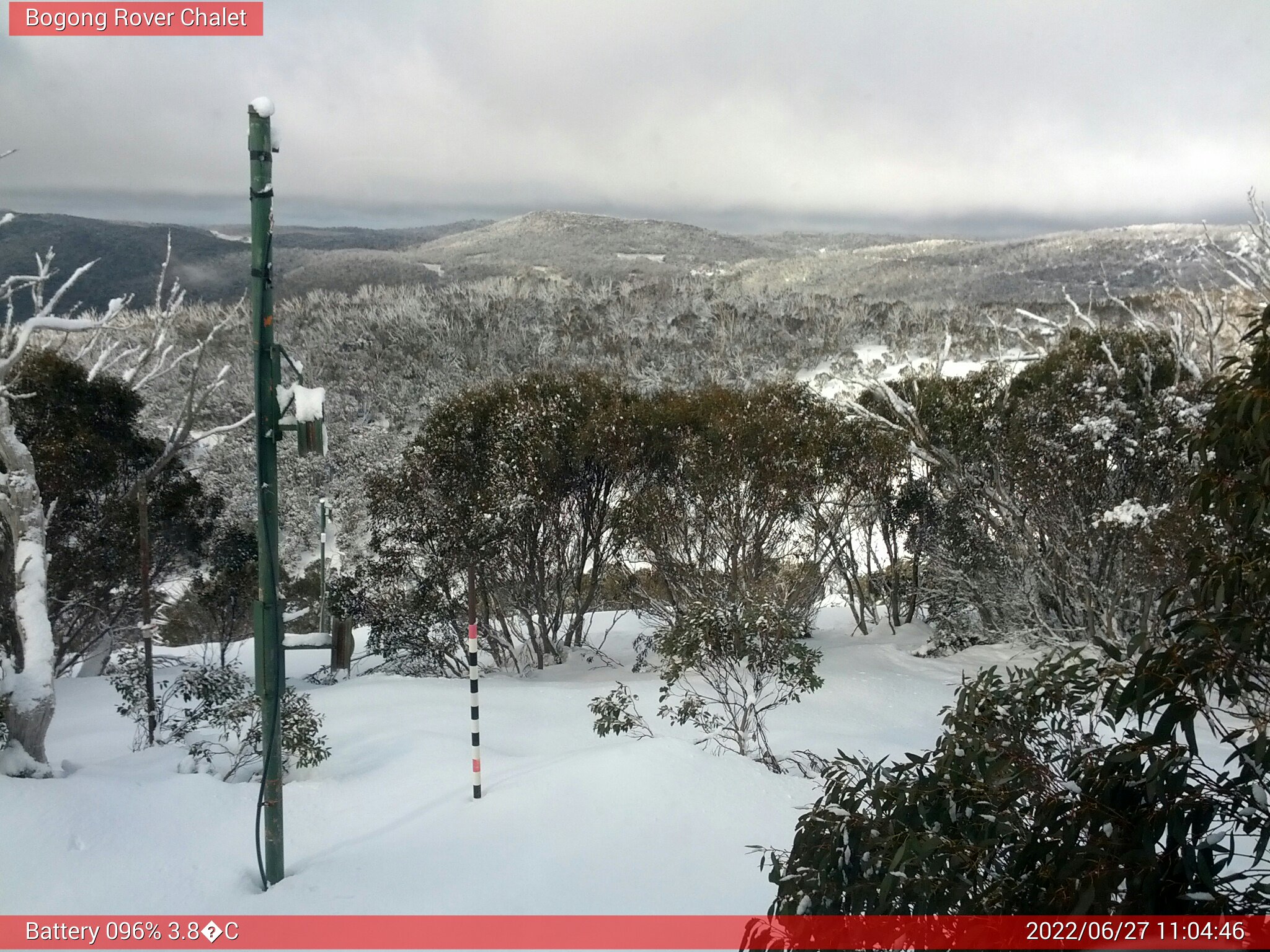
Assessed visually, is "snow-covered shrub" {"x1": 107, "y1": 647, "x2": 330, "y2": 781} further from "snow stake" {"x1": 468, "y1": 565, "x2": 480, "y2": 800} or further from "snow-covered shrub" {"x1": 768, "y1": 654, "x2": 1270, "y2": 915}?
"snow-covered shrub" {"x1": 768, "y1": 654, "x2": 1270, "y2": 915}

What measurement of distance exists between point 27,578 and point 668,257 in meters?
85.2

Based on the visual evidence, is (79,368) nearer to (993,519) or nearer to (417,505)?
(417,505)

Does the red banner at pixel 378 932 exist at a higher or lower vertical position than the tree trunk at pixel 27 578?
lower

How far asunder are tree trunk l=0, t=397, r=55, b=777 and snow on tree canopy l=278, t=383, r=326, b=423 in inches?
123

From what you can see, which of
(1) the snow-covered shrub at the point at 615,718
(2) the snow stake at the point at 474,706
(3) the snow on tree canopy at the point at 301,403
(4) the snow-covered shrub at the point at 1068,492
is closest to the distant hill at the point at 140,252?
(3) the snow on tree canopy at the point at 301,403

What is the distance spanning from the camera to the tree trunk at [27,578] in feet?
18.6

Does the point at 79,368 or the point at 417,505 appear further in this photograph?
the point at 417,505

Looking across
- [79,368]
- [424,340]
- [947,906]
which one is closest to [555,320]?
[424,340]

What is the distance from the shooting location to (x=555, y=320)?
49344 millimetres

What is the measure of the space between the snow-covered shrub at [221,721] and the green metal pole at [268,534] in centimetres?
117

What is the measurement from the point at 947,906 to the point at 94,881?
406 cm

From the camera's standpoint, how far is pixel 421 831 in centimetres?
482

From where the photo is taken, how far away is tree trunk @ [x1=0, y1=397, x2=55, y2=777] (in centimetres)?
568

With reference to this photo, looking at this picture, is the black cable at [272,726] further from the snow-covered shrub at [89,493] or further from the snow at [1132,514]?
the snow at [1132,514]
